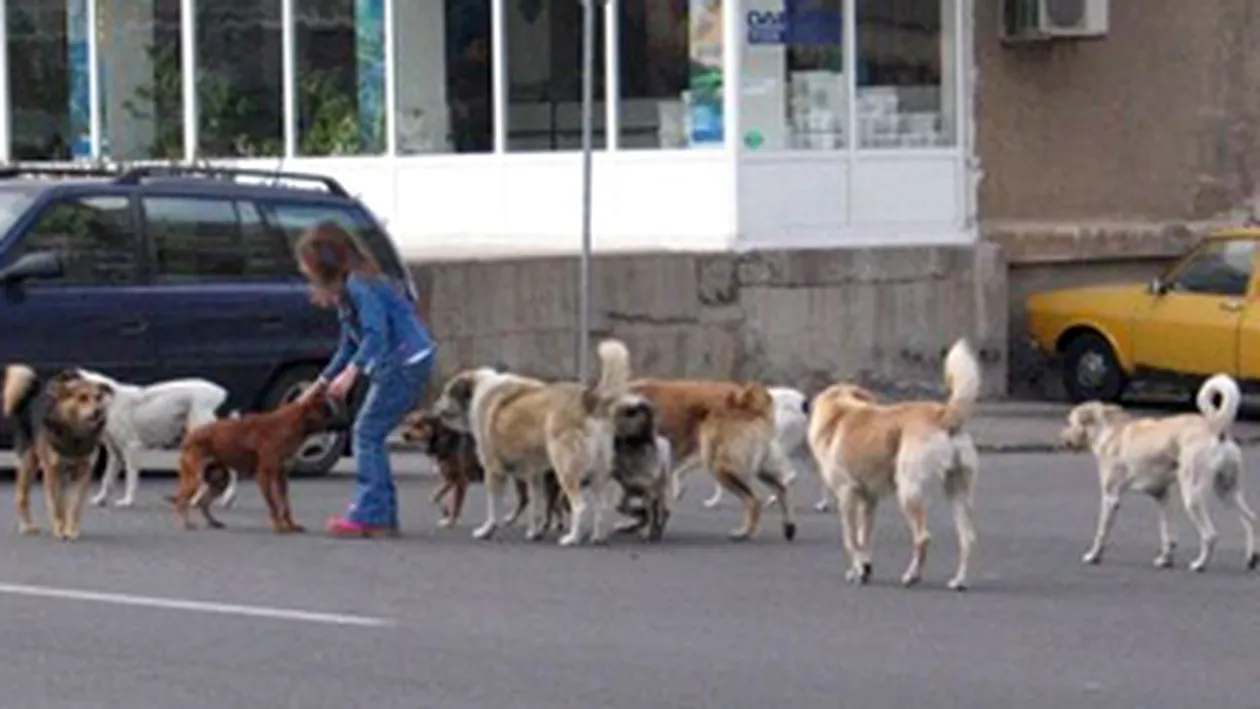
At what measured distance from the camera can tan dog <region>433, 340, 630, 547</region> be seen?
14961mm

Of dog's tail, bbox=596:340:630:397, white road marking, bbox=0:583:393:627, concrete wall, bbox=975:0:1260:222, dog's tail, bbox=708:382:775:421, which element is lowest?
white road marking, bbox=0:583:393:627

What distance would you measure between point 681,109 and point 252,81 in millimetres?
5258

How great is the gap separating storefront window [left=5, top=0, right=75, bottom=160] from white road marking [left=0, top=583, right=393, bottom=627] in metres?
17.0

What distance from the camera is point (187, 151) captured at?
2878 centimetres

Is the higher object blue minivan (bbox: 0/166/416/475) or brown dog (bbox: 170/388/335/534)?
blue minivan (bbox: 0/166/416/475)

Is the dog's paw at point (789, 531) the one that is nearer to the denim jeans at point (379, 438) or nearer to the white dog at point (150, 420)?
the denim jeans at point (379, 438)

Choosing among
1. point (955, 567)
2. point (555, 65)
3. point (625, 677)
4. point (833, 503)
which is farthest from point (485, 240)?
point (625, 677)

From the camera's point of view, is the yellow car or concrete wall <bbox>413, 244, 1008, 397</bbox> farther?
the yellow car

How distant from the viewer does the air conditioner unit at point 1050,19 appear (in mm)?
26172

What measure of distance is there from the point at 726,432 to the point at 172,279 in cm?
445

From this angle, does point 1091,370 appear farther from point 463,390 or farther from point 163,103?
point 463,390

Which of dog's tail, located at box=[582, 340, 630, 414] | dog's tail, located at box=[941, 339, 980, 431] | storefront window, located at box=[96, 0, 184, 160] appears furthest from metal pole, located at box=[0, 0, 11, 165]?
dog's tail, located at box=[941, 339, 980, 431]

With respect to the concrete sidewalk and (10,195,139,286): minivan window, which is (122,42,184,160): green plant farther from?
(10,195,139,286): minivan window

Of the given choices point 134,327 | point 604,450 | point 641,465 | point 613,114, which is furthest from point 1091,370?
point 604,450
